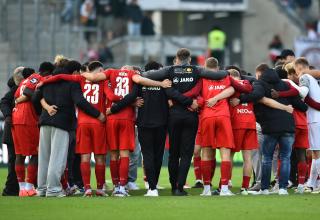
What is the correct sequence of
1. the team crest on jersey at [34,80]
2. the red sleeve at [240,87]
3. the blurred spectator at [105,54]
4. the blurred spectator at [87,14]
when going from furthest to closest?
the blurred spectator at [87,14]
the blurred spectator at [105,54]
the team crest on jersey at [34,80]
the red sleeve at [240,87]

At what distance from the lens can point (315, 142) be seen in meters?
22.0

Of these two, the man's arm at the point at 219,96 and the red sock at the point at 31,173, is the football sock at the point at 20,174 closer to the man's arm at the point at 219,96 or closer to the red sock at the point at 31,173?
the red sock at the point at 31,173

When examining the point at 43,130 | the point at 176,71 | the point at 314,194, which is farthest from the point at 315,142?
the point at 43,130

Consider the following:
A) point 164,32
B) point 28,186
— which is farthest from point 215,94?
point 164,32

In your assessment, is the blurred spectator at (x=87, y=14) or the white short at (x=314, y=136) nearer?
the white short at (x=314, y=136)

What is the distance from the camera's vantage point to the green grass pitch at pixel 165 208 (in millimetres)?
17719

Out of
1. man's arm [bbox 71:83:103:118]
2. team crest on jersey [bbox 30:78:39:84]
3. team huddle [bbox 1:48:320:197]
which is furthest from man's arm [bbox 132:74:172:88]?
team crest on jersey [bbox 30:78:39:84]

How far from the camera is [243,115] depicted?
2147cm

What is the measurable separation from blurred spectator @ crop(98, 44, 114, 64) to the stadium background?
0.43 feet

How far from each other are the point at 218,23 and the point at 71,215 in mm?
29377

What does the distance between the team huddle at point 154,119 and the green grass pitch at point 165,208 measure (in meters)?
0.64

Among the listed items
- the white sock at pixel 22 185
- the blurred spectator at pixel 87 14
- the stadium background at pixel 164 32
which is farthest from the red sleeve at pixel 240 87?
the blurred spectator at pixel 87 14

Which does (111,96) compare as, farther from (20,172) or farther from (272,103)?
(272,103)

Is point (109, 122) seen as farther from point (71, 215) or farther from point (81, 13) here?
point (81, 13)
